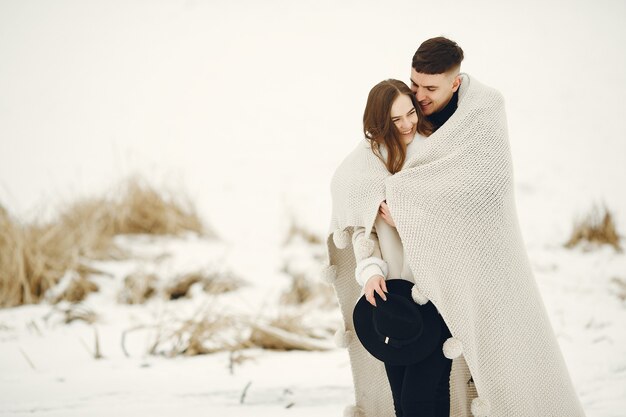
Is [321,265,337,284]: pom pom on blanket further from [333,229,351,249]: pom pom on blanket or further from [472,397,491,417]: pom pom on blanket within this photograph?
[472,397,491,417]: pom pom on blanket

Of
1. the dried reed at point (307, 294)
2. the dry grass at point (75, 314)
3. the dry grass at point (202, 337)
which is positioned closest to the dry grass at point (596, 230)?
the dried reed at point (307, 294)

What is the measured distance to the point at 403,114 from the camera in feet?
6.97

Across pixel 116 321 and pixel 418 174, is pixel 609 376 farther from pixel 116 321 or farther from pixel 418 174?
pixel 116 321

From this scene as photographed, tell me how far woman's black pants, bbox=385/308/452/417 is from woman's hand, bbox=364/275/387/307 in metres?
0.29

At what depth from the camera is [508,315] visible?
2.19 metres

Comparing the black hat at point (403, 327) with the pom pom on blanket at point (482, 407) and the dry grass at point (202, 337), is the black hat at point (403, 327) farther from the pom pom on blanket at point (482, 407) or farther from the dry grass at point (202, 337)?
the dry grass at point (202, 337)

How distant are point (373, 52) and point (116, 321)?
9341mm

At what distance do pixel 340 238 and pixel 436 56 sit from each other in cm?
78

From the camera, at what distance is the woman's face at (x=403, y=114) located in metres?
2.12

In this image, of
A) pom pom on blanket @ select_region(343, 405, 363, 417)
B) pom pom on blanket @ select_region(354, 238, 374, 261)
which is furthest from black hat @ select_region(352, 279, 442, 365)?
pom pom on blanket @ select_region(343, 405, 363, 417)

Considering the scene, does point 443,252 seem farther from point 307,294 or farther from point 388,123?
point 307,294

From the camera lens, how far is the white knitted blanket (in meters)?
2.09

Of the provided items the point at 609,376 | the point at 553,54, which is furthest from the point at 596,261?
the point at 553,54

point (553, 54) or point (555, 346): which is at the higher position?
point (553, 54)
